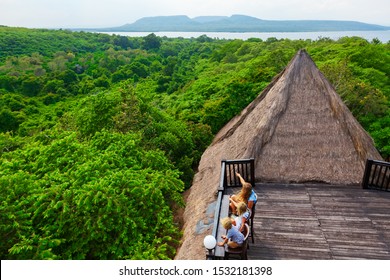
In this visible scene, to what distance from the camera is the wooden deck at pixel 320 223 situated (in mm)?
6426

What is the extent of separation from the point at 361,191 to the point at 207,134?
10.6 m

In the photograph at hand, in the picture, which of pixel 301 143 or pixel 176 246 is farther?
pixel 176 246

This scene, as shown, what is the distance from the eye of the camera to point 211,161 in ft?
38.0

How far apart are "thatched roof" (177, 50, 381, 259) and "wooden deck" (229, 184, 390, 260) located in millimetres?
454

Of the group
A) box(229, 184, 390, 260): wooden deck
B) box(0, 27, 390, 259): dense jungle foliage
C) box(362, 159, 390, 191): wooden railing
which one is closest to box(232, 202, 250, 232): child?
box(229, 184, 390, 260): wooden deck

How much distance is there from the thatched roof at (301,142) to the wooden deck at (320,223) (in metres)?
0.45

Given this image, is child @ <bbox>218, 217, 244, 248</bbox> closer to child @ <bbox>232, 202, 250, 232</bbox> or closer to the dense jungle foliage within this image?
child @ <bbox>232, 202, 250, 232</bbox>

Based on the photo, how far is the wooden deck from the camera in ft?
21.1

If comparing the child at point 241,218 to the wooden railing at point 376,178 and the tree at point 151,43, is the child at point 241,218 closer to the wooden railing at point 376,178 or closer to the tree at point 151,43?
the wooden railing at point 376,178

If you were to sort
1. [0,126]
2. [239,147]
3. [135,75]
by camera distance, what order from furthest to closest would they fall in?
[135,75], [0,126], [239,147]

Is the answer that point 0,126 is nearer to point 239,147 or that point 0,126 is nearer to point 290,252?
point 239,147

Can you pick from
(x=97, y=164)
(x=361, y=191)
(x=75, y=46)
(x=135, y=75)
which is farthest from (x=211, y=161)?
(x=75, y=46)

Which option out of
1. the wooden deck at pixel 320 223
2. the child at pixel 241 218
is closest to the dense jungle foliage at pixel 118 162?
the child at pixel 241 218

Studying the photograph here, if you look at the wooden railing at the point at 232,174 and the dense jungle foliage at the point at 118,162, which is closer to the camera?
the wooden railing at the point at 232,174
